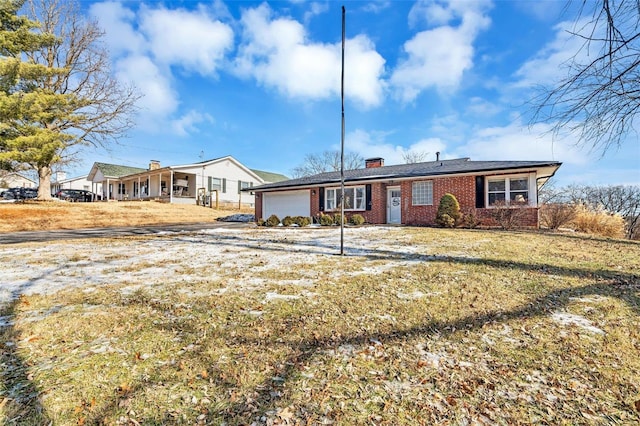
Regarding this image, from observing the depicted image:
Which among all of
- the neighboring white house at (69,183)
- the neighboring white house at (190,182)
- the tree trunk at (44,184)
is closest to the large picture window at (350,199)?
the neighboring white house at (190,182)

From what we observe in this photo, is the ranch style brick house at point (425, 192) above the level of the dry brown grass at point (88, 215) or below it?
above

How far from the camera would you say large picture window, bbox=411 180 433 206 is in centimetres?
1520

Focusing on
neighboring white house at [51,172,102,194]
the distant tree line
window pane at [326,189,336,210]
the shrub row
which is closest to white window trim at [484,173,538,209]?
the shrub row

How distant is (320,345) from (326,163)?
45.6m

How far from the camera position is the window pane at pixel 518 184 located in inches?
517

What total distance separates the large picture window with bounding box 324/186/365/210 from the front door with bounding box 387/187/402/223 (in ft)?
4.66

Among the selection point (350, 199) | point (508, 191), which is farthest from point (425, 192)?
point (350, 199)

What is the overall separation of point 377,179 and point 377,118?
754cm

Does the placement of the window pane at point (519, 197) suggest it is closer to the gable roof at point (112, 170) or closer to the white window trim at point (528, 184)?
the white window trim at point (528, 184)

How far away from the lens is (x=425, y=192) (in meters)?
15.3

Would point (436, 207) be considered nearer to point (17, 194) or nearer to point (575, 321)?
point (575, 321)

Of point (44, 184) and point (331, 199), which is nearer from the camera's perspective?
point (331, 199)

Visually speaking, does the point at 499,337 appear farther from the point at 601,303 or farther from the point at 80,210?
the point at 80,210

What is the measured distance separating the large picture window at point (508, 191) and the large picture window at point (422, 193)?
8.36 ft
